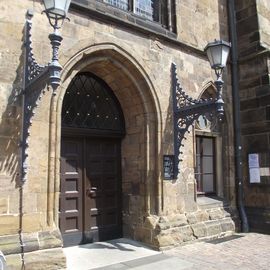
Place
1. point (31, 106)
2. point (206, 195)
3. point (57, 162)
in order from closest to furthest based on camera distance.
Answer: point (31, 106) → point (57, 162) → point (206, 195)

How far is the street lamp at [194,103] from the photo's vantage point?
610 centimetres

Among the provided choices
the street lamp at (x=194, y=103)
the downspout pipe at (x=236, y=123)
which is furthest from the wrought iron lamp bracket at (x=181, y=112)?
the downspout pipe at (x=236, y=123)

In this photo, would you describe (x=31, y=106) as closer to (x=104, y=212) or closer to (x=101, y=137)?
(x=101, y=137)

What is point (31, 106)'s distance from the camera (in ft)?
15.9

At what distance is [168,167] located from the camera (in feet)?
22.1

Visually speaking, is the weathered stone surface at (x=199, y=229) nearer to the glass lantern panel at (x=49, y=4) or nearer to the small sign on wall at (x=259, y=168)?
the small sign on wall at (x=259, y=168)

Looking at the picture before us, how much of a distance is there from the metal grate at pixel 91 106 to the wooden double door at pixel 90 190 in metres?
0.28

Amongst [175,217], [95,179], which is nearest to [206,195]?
[175,217]

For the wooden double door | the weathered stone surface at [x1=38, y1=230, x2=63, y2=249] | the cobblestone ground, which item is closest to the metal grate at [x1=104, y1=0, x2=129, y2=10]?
the wooden double door

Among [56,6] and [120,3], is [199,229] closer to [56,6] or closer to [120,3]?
[120,3]

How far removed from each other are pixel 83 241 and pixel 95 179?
1.09 meters

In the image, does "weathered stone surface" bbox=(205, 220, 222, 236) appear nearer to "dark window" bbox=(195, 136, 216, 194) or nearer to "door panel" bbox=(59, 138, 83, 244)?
"dark window" bbox=(195, 136, 216, 194)

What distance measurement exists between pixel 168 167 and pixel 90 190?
57.8 inches

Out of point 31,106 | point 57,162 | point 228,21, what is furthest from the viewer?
point 228,21
